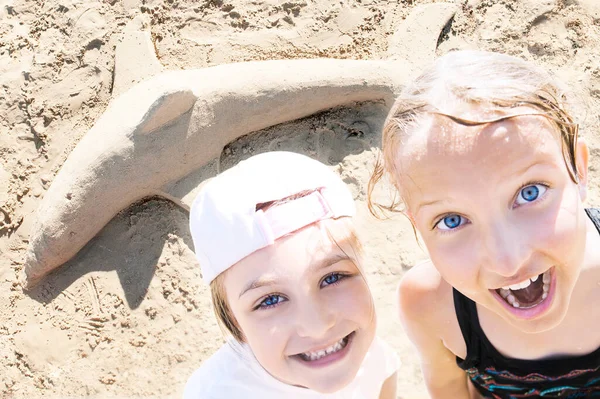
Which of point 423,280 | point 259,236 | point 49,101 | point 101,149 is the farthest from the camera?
point 49,101

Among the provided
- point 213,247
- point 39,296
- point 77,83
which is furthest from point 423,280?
point 77,83

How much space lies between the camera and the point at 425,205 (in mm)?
1311

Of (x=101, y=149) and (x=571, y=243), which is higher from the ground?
(x=571, y=243)

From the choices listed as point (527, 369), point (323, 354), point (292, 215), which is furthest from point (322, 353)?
point (527, 369)

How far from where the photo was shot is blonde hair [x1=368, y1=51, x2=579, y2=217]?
1251 millimetres

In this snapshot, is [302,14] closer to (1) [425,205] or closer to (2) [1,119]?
(2) [1,119]

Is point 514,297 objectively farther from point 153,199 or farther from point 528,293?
point 153,199

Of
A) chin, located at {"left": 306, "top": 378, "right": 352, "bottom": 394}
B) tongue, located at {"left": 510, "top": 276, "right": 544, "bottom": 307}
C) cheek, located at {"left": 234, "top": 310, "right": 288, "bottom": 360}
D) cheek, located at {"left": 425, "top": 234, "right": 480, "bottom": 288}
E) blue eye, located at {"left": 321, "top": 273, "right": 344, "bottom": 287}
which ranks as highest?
cheek, located at {"left": 425, "top": 234, "right": 480, "bottom": 288}

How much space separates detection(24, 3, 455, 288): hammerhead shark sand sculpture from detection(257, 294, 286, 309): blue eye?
71.7 inches

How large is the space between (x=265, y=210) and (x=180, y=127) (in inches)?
71.4

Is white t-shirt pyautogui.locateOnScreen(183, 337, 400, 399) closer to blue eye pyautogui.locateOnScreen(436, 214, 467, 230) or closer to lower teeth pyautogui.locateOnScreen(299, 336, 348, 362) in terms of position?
lower teeth pyautogui.locateOnScreen(299, 336, 348, 362)

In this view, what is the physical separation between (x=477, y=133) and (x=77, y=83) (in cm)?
312

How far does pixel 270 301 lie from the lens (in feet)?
4.94

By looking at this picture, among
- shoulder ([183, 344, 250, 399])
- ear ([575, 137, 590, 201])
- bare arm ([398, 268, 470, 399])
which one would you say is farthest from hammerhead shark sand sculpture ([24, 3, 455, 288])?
ear ([575, 137, 590, 201])
